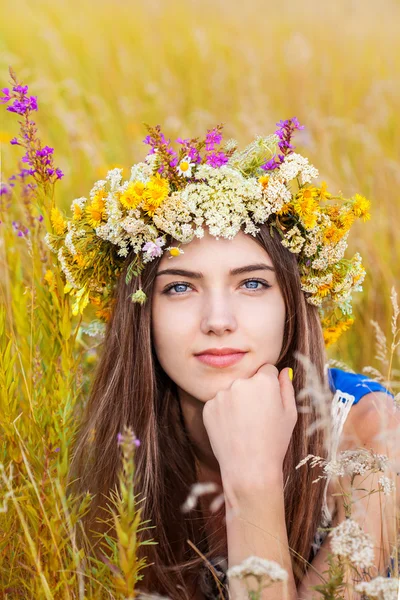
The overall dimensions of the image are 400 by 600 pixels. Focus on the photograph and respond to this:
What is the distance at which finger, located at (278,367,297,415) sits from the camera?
2.30m

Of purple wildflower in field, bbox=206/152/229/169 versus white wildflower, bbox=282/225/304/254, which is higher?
purple wildflower in field, bbox=206/152/229/169

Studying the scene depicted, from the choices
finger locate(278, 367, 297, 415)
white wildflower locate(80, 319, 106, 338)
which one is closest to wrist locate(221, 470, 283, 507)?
finger locate(278, 367, 297, 415)

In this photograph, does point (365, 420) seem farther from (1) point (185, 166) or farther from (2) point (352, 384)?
(1) point (185, 166)

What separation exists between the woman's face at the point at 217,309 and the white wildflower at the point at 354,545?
0.90 metres

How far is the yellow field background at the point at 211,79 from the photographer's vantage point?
4551 millimetres

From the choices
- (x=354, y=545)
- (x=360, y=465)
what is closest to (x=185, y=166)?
(x=360, y=465)

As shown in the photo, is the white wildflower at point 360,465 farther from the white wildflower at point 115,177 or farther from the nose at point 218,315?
the white wildflower at point 115,177

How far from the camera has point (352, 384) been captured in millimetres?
2871

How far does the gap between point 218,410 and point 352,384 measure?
848 mm

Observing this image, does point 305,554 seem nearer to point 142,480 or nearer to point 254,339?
point 142,480

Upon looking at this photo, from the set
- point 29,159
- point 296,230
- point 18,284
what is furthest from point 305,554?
point 29,159

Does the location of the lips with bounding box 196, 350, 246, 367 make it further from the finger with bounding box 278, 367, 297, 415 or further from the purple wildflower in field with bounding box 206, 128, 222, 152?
the purple wildflower in field with bounding box 206, 128, 222, 152

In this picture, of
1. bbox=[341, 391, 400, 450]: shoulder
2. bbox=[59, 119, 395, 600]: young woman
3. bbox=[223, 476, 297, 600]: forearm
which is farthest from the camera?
bbox=[341, 391, 400, 450]: shoulder

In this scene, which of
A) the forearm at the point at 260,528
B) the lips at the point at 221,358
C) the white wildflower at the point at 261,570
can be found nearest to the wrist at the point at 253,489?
the forearm at the point at 260,528
